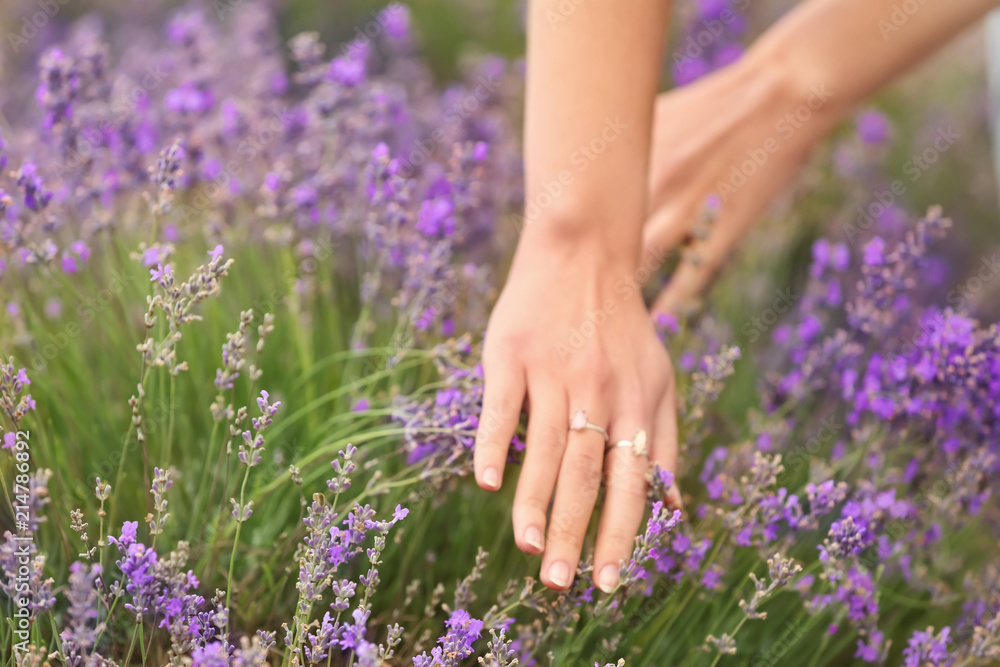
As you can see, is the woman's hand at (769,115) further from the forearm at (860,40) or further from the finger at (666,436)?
the finger at (666,436)

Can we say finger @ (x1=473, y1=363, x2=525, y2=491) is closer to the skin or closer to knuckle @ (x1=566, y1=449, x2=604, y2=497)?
the skin

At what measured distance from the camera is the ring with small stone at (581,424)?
1527mm

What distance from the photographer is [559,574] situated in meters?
1.38

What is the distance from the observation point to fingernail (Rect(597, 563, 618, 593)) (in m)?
1.37

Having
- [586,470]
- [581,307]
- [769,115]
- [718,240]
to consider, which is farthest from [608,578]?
[769,115]

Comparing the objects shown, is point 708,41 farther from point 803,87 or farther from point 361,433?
point 361,433

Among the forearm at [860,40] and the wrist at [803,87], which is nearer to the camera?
the forearm at [860,40]

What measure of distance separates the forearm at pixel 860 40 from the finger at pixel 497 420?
154cm

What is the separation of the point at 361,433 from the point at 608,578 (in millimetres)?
573

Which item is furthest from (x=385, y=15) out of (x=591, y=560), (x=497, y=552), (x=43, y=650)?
(x=43, y=650)

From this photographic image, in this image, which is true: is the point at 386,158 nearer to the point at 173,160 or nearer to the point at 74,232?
the point at 173,160

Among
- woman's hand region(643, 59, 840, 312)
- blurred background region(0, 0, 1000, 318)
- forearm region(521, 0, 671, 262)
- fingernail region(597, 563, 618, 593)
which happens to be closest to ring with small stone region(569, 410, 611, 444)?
fingernail region(597, 563, 618, 593)


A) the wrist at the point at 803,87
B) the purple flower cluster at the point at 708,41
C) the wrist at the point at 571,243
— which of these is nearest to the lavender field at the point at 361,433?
the wrist at the point at 571,243

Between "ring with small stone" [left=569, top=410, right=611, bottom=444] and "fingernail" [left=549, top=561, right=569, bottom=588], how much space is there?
0.84 ft
